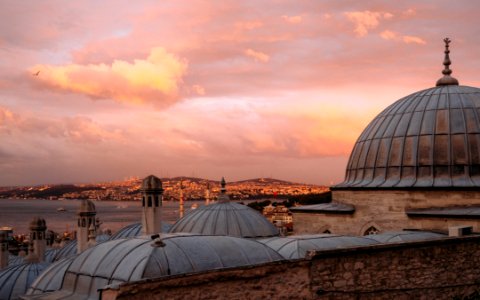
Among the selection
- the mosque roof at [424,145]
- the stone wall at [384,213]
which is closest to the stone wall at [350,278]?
the stone wall at [384,213]

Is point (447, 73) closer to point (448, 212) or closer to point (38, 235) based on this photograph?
point (448, 212)

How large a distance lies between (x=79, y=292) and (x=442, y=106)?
14197mm

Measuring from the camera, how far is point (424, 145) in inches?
733

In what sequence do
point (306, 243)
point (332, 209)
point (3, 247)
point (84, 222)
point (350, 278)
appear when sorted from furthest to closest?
point (3, 247), point (84, 222), point (332, 209), point (306, 243), point (350, 278)

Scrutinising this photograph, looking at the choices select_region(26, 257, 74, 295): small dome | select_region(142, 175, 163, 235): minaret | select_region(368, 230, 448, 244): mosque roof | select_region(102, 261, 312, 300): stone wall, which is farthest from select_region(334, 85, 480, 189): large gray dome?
select_region(26, 257, 74, 295): small dome

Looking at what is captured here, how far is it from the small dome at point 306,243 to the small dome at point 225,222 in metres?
2.15

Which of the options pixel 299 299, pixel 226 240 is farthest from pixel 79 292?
pixel 299 299

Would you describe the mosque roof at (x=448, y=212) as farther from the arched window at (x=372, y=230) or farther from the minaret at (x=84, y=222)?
the minaret at (x=84, y=222)

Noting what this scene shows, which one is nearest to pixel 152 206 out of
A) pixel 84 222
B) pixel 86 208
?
pixel 84 222

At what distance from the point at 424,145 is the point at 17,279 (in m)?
14.9

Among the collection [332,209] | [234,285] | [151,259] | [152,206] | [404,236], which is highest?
[152,206]

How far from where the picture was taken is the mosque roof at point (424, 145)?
1798 centimetres

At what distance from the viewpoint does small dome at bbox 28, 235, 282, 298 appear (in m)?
9.84

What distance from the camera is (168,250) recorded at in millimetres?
10289
